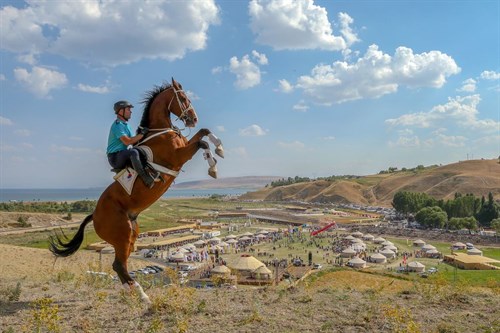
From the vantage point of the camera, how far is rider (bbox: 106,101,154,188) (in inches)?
254

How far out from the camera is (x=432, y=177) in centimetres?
13950

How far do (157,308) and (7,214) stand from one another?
67917mm

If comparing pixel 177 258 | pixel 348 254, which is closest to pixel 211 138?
pixel 177 258

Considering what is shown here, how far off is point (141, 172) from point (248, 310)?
9.64ft

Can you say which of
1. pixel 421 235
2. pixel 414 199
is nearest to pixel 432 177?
pixel 414 199

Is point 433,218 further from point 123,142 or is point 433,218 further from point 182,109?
point 123,142

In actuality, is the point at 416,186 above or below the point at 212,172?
below

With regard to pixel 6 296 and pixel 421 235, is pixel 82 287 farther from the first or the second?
pixel 421 235

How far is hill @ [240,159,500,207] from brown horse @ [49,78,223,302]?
12334 cm

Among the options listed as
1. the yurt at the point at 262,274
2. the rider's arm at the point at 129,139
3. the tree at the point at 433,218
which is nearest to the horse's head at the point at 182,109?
the rider's arm at the point at 129,139

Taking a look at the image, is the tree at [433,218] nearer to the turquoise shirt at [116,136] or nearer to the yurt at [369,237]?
the yurt at [369,237]

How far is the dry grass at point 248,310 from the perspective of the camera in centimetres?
583

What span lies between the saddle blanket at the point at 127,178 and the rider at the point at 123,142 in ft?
0.38

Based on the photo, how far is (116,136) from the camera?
690 centimetres
